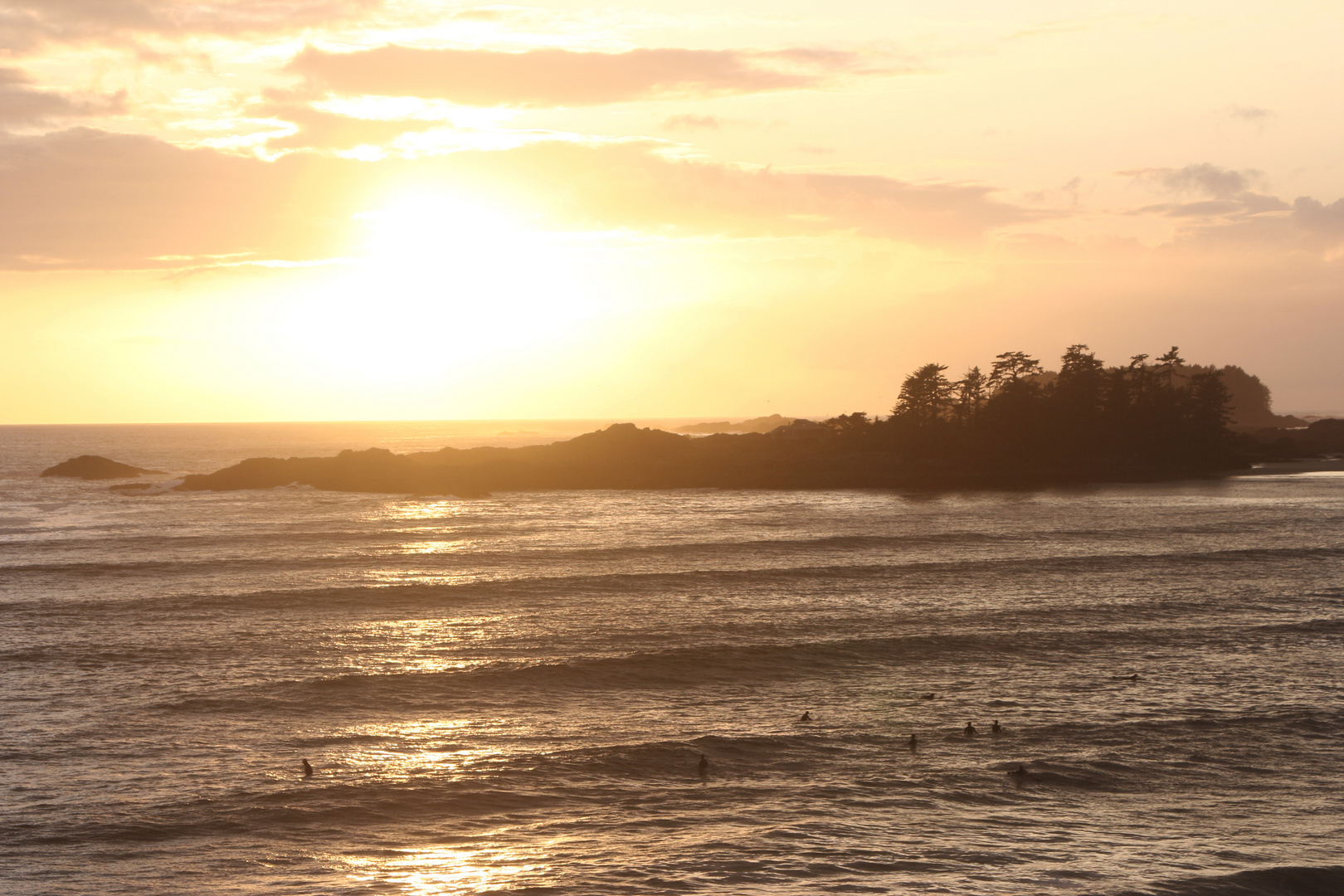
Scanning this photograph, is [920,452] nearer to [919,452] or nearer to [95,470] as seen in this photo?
[919,452]

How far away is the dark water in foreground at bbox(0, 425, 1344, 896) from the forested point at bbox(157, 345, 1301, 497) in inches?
1972

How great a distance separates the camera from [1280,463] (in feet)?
423

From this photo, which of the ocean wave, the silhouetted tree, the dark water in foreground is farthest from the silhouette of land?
the ocean wave

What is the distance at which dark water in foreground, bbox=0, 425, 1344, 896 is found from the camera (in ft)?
64.8

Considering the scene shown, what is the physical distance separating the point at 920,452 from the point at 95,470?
108180 millimetres

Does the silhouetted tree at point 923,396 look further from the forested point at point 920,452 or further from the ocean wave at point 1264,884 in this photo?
the ocean wave at point 1264,884

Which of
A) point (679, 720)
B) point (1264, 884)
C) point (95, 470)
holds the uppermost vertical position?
point (95, 470)

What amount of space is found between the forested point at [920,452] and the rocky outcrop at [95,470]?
71.6 ft

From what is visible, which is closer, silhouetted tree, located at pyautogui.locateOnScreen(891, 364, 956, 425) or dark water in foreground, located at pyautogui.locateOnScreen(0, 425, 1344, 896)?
dark water in foreground, located at pyautogui.locateOnScreen(0, 425, 1344, 896)

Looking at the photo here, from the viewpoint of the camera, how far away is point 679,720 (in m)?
A: 28.6

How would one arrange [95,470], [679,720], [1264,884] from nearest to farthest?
[1264,884], [679,720], [95,470]

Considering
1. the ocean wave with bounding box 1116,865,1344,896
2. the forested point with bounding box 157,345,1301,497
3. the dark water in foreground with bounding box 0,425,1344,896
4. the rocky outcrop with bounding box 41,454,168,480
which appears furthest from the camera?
the rocky outcrop with bounding box 41,454,168,480

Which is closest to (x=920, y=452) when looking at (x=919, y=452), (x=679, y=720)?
(x=919, y=452)

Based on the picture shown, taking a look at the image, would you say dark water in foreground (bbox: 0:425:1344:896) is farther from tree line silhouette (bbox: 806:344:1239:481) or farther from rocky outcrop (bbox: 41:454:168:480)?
rocky outcrop (bbox: 41:454:168:480)
